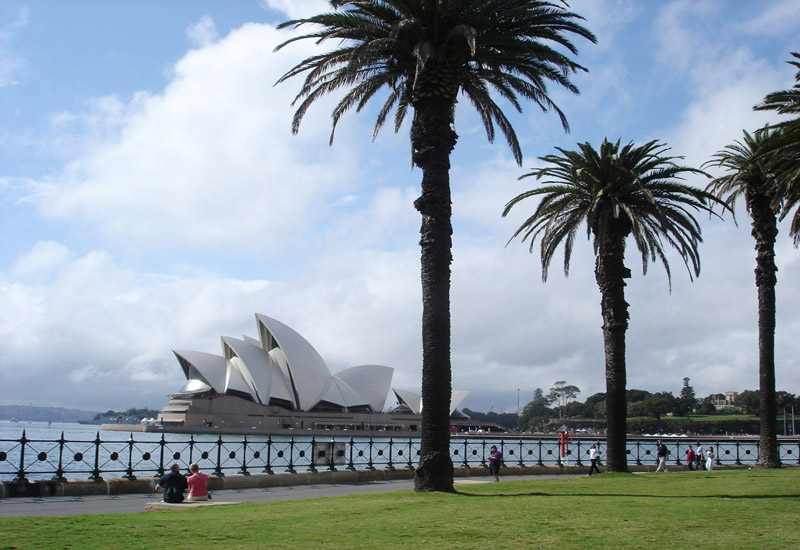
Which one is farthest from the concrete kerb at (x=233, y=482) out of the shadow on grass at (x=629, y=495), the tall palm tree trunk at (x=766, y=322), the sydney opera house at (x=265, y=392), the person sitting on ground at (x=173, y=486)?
the sydney opera house at (x=265, y=392)

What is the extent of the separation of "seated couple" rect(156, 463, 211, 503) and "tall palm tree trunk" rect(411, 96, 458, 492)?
4.54 metres

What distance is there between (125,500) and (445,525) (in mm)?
8320

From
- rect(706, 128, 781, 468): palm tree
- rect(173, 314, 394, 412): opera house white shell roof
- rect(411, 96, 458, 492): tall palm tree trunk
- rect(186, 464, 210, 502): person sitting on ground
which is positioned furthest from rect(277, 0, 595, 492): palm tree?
rect(173, 314, 394, 412): opera house white shell roof

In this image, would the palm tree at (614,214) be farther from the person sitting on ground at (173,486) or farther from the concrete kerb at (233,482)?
the person sitting on ground at (173,486)

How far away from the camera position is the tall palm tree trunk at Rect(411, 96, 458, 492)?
1496 cm

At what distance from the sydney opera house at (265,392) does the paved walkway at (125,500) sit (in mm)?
65964

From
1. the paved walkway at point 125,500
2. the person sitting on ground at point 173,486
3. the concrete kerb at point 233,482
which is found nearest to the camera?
the person sitting on ground at point 173,486

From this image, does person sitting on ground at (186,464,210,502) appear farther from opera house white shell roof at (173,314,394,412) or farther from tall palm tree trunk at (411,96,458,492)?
opera house white shell roof at (173,314,394,412)

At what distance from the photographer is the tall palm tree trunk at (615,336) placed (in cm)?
2291

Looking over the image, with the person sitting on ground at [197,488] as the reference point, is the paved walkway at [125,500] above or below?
below

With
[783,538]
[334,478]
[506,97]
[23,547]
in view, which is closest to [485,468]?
[334,478]

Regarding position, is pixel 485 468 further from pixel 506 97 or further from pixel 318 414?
pixel 318 414

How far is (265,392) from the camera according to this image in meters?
92.2

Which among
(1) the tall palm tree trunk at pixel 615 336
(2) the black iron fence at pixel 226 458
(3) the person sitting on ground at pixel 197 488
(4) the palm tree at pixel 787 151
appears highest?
(4) the palm tree at pixel 787 151
